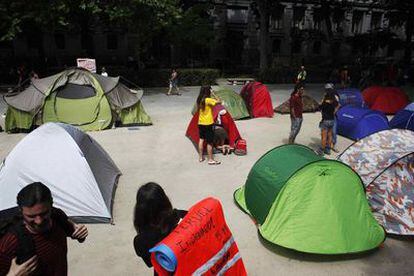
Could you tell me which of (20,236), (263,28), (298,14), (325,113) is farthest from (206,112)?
(298,14)

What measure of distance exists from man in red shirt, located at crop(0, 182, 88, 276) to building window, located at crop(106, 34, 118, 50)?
3470 centimetres

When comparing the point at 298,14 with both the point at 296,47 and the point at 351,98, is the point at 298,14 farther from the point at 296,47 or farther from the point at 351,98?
the point at 351,98

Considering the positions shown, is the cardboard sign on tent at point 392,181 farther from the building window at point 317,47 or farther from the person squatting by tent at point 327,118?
the building window at point 317,47

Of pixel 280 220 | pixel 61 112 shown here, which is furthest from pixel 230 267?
pixel 61 112

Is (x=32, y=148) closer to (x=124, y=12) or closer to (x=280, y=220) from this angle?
(x=280, y=220)

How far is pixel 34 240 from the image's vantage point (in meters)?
2.74

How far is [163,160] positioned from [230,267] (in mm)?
6086

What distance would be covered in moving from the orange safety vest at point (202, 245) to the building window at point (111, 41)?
114ft

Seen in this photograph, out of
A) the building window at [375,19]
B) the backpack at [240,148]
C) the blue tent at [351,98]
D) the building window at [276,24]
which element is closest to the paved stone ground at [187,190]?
the backpack at [240,148]

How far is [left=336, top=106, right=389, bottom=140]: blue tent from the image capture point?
35.4 ft

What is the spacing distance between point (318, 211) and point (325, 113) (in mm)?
4716

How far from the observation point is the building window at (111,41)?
35.2 metres

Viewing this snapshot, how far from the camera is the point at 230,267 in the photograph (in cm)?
351

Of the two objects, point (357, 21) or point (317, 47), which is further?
point (317, 47)
